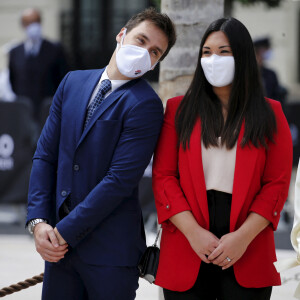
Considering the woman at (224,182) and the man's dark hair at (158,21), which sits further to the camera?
the man's dark hair at (158,21)

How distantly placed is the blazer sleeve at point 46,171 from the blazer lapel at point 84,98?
0.48ft

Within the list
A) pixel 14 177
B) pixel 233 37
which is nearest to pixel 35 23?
pixel 14 177

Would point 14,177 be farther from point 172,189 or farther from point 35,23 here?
point 172,189

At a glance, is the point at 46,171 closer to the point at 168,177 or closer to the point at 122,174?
the point at 122,174

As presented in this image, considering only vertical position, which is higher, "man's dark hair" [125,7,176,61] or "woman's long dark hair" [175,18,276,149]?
"man's dark hair" [125,7,176,61]

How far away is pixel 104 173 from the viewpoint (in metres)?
3.63

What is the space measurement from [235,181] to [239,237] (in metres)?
0.26

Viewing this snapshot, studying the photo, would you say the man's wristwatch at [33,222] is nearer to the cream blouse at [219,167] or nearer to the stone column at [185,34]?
the cream blouse at [219,167]

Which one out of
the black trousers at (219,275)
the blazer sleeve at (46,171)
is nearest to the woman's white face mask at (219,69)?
the black trousers at (219,275)

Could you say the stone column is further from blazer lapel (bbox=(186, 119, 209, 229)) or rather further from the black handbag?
the black handbag

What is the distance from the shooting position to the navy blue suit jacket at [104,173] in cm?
355

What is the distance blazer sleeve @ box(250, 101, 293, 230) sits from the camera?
138 inches

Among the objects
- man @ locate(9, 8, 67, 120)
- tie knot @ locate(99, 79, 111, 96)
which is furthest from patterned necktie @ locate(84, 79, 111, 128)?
man @ locate(9, 8, 67, 120)

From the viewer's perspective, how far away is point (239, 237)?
135 inches
